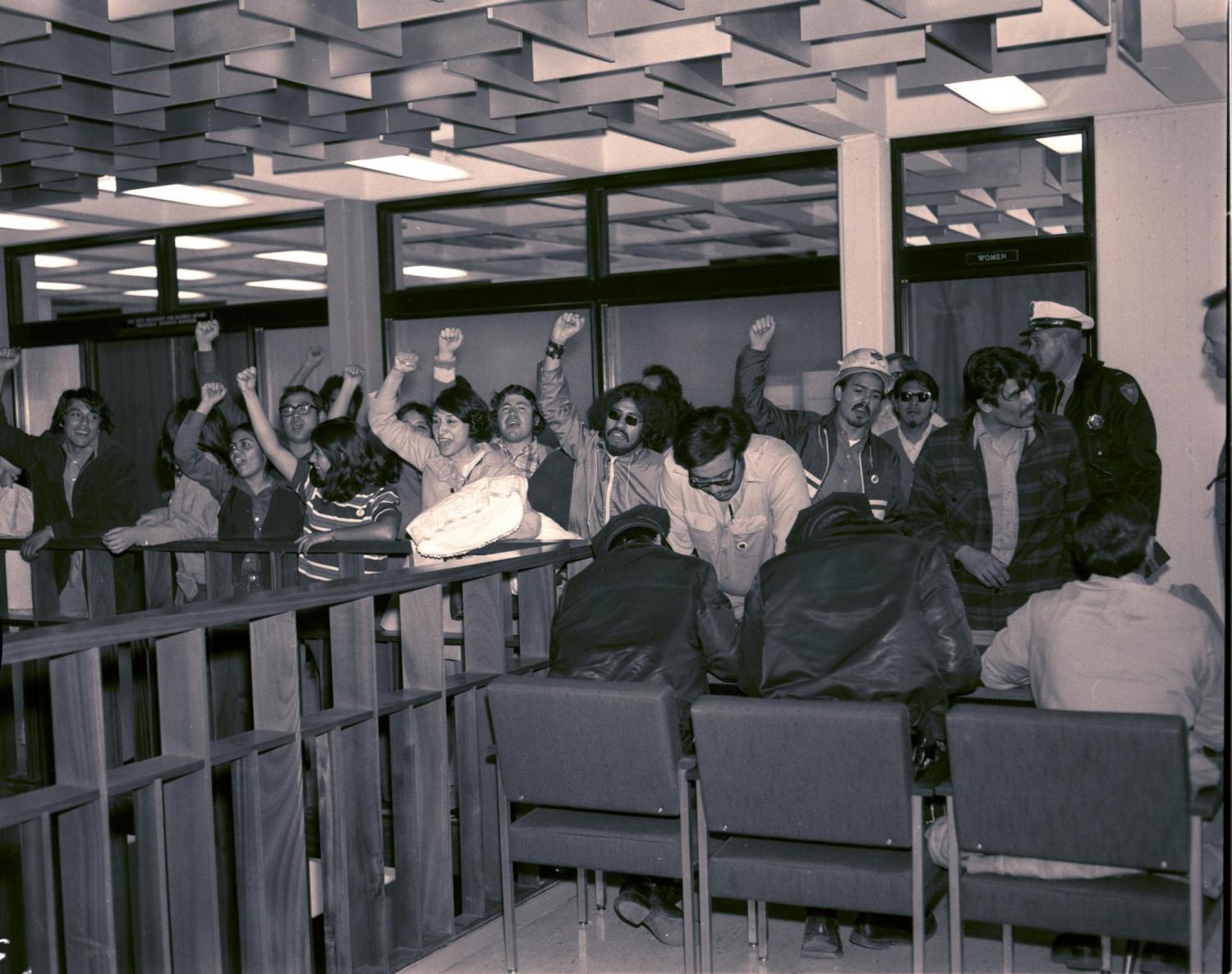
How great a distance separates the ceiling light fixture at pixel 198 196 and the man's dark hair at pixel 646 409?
13.3 ft

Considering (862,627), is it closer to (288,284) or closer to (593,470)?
(593,470)

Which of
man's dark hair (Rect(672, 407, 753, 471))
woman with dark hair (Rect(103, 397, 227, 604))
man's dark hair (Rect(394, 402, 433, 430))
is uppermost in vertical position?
man's dark hair (Rect(394, 402, 433, 430))

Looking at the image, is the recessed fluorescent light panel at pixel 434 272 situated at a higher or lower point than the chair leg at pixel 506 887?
higher

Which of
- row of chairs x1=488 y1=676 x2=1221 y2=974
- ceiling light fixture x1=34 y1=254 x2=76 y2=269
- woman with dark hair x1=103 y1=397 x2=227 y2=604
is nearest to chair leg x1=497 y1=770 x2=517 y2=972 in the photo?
row of chairs x1=488 y1=676 x2=1221 y2=974

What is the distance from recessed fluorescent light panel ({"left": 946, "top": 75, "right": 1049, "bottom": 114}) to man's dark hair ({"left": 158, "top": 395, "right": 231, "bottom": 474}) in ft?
12.4

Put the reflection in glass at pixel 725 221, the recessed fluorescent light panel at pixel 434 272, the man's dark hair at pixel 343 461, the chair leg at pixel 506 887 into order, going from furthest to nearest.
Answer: the recessed fluorescent light panel at pixel 434 272 < the reflection in glass at pixel 725 221 < the man's dark hair at pixel 343 461 < the chair leg at pixel 506 887

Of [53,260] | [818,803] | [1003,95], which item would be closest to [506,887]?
[818,803]

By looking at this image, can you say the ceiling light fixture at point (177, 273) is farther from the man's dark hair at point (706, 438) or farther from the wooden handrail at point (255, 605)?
the man's dark hair at point (706, 438)

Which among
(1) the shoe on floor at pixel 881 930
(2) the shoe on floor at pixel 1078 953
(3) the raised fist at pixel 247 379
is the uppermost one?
(3) the raised fist at pixel 247 379

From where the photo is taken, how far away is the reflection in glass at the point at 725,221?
7.42 m

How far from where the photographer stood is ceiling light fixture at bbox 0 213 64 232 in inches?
352

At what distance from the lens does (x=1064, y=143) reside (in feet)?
22.1

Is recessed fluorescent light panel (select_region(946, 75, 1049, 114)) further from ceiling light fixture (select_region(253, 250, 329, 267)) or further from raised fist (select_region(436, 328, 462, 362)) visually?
ceiling light fixture (select_region(253, 250, 329, 267))

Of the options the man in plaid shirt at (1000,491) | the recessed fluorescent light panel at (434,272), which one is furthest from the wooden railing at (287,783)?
the recessed fluorescent light panel at (434,272)
